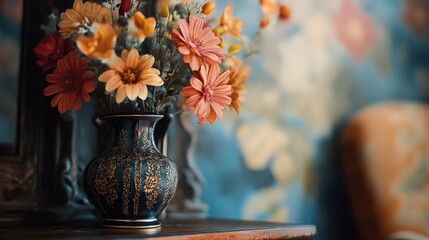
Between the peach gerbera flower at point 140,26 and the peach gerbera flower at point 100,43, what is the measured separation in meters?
0.04

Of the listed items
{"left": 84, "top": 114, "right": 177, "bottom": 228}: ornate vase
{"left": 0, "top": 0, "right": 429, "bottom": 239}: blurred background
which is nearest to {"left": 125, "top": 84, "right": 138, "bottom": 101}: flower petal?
{"left": 84, "top": 114, "right": 177, "bottom": 228}: ornate vase

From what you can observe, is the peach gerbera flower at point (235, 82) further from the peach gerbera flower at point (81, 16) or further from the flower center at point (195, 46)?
the peach gerbera flower at point (81, 16)

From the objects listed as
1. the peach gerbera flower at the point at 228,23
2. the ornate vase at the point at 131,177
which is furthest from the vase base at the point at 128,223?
the peach gerbera flower at the point at 228,23

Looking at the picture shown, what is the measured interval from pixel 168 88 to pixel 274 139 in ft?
2.62

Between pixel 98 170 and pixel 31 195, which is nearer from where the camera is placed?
pixel 98 170

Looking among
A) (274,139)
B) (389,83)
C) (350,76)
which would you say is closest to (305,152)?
(274,139)

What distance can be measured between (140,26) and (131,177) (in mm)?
291

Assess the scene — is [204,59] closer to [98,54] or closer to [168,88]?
[168,88]

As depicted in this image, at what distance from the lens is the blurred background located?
6.24ft

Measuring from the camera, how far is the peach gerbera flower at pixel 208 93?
121cm

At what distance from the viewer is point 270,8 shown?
1509 mm

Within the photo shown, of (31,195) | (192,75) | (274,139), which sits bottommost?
(31,195)

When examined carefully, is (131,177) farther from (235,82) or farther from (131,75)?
(235,82)

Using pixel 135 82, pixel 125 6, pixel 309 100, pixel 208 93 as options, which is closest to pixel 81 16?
pixel 125 6
